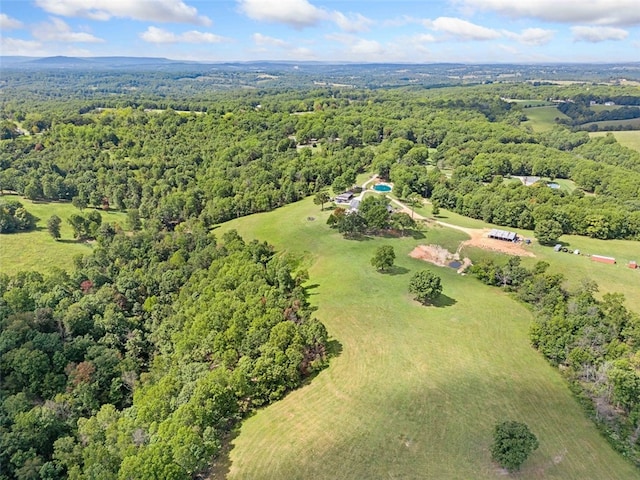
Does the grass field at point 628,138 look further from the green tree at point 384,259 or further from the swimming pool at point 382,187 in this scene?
the green tree at point 384,259

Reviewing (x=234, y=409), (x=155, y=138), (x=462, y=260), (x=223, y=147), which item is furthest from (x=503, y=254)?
(x=155, y=138)

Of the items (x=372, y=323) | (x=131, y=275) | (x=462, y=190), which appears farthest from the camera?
(x=462, y=190)

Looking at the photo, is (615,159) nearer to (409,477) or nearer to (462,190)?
(462,190)

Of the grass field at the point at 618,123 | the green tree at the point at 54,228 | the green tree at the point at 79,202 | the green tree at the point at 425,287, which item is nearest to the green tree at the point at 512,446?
the green tree at the point at 425,287

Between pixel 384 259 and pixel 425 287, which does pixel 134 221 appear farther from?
pixel 425 287

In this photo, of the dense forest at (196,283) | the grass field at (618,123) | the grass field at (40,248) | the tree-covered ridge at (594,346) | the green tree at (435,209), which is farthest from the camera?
the grass field at (618,123)

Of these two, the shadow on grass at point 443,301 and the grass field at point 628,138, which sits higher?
the grass field at point 628,138

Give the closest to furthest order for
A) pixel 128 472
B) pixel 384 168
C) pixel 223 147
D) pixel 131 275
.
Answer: pixel 128 472 < pixel 131 275 < pixel 384 168 < pixel 223 147

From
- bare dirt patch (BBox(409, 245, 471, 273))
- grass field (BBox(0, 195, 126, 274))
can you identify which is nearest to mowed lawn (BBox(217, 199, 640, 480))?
bare dirt patch (BBox(409, 245, 471, 273))
